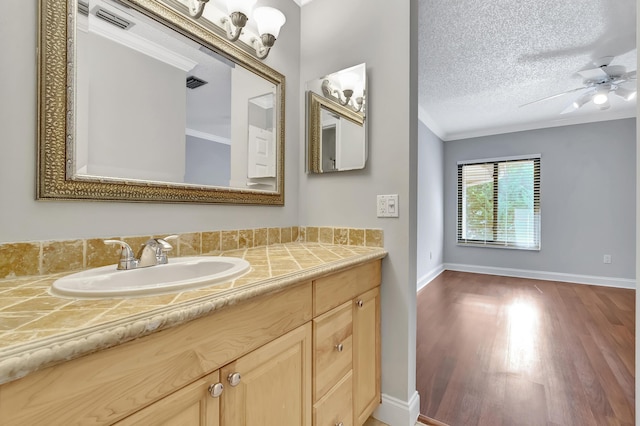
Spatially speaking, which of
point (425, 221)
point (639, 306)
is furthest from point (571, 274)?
point (639, 306)

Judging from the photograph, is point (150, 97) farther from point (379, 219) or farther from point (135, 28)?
point (379, 219)

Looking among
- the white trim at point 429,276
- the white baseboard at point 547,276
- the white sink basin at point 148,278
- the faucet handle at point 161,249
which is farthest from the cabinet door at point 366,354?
the white baseboard at point 547,276

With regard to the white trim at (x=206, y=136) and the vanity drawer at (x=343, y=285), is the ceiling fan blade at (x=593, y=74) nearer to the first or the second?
the vanity drawer at (x=343, y=285)

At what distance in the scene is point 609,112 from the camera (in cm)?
393

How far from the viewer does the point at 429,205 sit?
4.32 m

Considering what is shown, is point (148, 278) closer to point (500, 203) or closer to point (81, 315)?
point (81, 315)

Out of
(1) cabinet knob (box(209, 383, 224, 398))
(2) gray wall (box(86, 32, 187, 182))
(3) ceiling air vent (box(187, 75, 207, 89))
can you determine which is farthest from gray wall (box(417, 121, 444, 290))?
(1) cabinet knob (box(209, 383, 224, 398))

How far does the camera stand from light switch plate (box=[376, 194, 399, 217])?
142 centimetres

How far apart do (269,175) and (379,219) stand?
649 millimetres

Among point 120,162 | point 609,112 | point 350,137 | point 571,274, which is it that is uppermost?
point 609,112

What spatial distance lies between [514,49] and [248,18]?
2344 mm

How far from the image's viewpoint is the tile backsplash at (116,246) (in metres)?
0.80

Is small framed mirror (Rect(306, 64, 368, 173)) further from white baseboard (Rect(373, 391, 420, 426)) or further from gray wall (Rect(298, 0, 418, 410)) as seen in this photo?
white baseboard (Rect(373, 391, 420, 426))

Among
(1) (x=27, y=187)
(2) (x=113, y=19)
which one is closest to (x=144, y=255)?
(1) (x=27, y=187)
